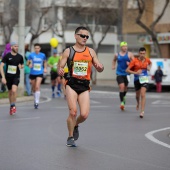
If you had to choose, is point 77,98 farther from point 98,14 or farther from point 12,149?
point 98,14

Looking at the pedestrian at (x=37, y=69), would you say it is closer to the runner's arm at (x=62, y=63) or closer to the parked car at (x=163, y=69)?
the runner's arm at (x=62, y=63)

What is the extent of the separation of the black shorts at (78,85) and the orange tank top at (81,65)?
71 millimetres

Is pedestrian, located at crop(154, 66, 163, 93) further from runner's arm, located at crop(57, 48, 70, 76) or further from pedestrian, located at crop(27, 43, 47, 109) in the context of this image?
runner's arm, located at crop(57, 48, 70, 76)

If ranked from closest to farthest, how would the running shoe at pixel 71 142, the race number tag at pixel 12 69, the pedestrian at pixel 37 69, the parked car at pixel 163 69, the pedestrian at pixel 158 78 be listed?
the running shoe at pixel 71 142 → the race number tag at pixel 12 69 → the pedestrian at pixel 37 69 → the pedestrian at pixel 158 78 → the parked car at pixel 163 69

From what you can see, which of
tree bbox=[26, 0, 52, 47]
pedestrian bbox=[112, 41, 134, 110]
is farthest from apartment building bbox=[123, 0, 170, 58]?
pedestrian bbox=[112, 41, 134, 110]

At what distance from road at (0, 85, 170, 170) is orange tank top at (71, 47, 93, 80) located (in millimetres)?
1161

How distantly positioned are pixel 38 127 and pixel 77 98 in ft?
9.40

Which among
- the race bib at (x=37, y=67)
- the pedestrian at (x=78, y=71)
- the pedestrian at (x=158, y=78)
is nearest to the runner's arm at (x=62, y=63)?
the pedestrian at (x=78, y=71)

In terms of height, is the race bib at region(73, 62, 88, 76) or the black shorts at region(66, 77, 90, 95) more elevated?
the race bib at region(73, 62, 88, 76)

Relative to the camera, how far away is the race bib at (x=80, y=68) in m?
10.9

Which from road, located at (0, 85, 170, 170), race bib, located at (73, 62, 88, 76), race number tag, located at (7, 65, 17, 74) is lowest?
road, located at (0, 85, 170, 170)

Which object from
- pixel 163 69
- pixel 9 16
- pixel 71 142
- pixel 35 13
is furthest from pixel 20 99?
pixel 9 16

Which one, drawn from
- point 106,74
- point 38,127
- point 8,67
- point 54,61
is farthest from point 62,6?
point 38,127

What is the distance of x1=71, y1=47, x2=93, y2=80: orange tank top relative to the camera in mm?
10883
